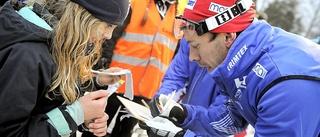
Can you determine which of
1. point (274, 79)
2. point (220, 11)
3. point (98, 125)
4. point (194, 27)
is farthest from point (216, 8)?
point (98, 125)

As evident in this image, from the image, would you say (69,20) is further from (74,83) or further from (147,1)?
(147,1)

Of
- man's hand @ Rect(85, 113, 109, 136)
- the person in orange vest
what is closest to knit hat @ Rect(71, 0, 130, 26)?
man's hand @ Rect(85, 113, 109, 136)

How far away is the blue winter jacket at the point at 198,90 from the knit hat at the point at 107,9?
34.6 inches

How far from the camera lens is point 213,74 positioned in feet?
6.69

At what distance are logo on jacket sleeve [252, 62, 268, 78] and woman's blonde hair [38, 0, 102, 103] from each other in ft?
2.45

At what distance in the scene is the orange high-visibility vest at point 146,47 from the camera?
10.4ft

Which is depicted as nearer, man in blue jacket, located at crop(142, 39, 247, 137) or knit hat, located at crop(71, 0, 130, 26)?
knit hat, located at crop(71, 0, 130, 26)

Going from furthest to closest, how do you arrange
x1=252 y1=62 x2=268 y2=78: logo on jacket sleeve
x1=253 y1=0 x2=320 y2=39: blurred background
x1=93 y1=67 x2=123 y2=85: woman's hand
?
x1=253 y1=0 x2=320 y2=39: blurred background → x1=93 y1=67 x2=123 y2=85: woman's hand → x1=252 y1=62 x2=268 y2=78: logo on jacket sleeve

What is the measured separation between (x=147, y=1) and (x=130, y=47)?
0.40m

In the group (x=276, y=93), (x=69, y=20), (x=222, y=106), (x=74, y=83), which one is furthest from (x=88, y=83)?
(x=276, y=93)

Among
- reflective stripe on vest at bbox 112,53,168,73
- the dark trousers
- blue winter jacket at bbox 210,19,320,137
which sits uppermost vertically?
blue winter jacket at bbox 210,19,320,137

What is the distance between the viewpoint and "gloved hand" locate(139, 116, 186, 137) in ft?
7.43

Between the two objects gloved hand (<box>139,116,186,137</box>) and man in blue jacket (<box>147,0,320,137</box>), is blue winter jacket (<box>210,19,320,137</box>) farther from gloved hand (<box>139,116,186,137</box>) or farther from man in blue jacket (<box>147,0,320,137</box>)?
gloved hand (<box>139,116,186,137</box>)

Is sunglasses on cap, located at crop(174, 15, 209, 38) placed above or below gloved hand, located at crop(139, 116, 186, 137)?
above
